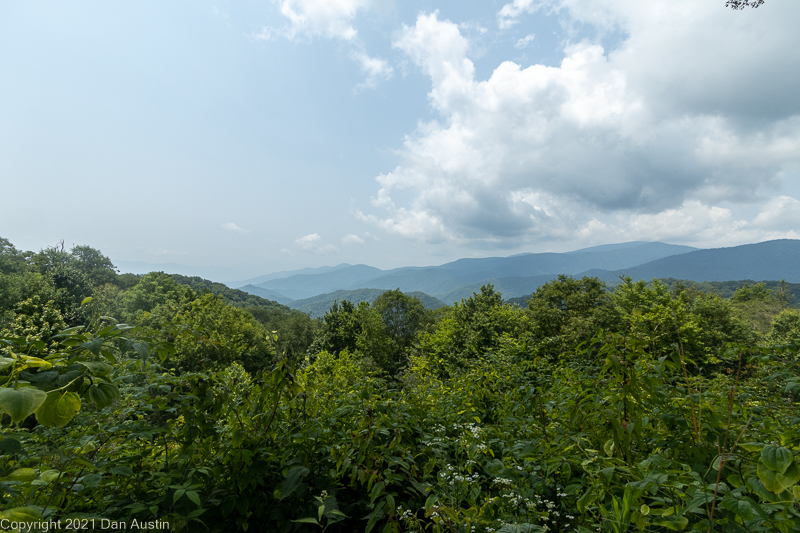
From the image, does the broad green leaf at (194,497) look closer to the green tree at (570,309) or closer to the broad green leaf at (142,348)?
the broad green leaf at (142,348)

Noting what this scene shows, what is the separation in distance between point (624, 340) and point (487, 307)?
2318 centimetres

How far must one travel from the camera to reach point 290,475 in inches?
73.7

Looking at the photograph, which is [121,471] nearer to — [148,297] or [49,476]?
[49,476]

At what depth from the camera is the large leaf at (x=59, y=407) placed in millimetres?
1060

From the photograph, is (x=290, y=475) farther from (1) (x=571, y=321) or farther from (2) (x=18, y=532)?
(1) (x=571, y=321)

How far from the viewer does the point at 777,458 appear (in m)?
1.01

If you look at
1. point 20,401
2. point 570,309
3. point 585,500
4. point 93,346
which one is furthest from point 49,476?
point 570,309

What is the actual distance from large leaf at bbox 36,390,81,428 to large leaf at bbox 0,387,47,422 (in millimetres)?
154

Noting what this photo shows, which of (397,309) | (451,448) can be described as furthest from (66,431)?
(397,309)

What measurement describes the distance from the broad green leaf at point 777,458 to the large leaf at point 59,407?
2.39 m

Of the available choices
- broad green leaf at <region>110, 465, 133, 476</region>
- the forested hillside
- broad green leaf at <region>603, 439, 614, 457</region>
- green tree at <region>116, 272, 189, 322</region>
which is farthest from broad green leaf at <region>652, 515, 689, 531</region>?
green tree at <region>116, 272, 189, 322</region>

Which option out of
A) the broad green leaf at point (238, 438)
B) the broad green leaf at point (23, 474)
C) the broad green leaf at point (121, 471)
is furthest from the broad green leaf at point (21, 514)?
the broad green leaf at point (238, 438)

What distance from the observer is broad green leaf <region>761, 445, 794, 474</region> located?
0.96m

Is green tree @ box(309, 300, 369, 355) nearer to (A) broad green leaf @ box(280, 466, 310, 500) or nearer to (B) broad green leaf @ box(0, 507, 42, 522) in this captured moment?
(A) broad green leaf @ box(280, 466, 310, 500)
